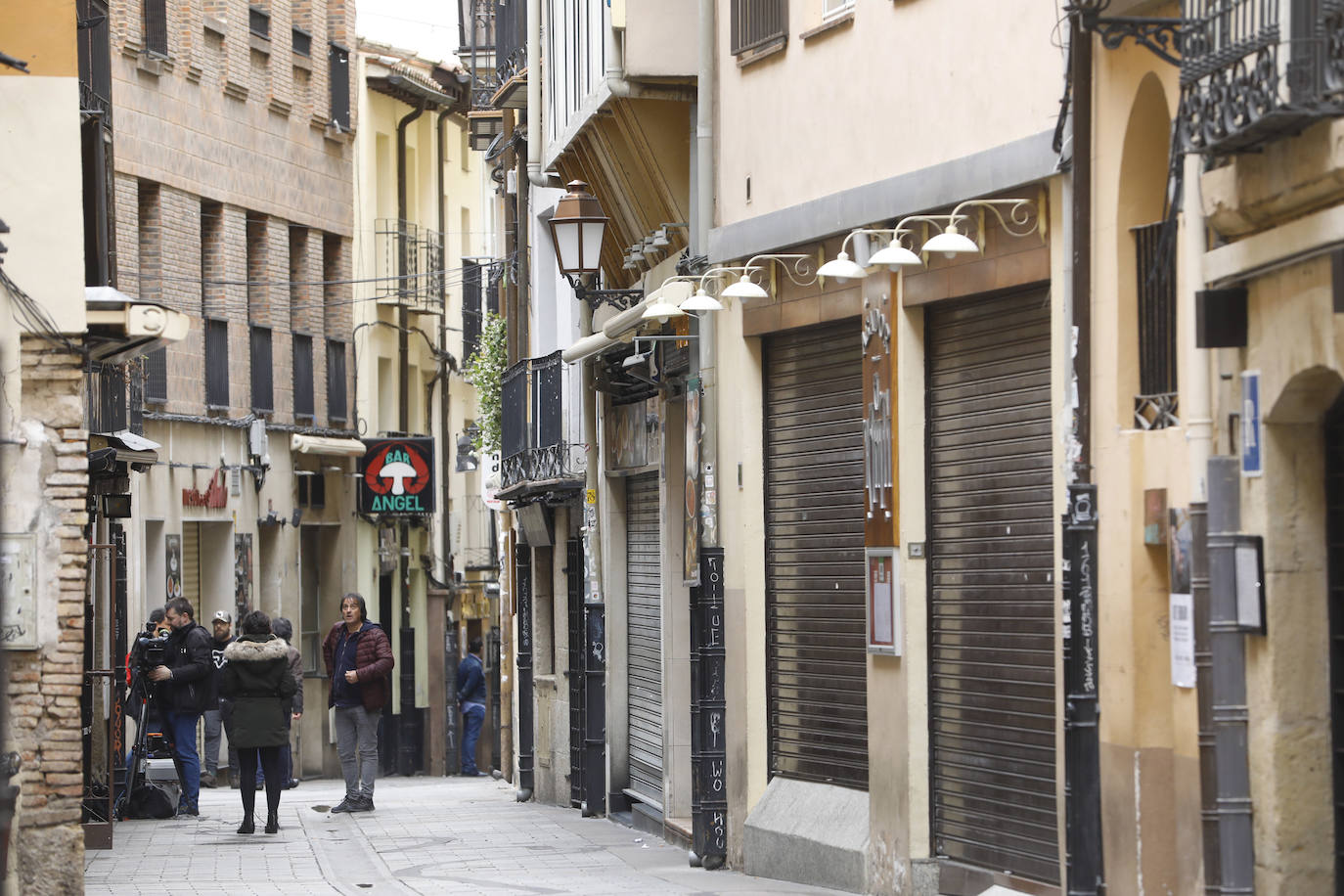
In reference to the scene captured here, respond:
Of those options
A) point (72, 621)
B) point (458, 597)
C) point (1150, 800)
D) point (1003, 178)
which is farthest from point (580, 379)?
point (458, 597)

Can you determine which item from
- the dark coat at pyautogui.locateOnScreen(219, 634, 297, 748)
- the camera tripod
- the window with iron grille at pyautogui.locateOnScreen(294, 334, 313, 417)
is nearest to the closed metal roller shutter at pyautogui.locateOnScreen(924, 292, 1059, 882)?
the dark coat at pyautogui.locateOnScreen(219, 634, 297, 748)

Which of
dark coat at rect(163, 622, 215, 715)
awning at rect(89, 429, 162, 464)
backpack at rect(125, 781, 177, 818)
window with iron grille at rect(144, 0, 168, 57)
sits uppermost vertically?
window with iron grille at rect(144, 0, 168, 57)

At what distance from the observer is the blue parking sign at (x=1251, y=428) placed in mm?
9875

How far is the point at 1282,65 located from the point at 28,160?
874 cm

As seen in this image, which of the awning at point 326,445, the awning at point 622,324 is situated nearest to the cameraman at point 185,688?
the awning at point 622,324

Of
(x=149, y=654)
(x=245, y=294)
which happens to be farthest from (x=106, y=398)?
(x=245, y=294)

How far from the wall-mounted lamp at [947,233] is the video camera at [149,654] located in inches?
406

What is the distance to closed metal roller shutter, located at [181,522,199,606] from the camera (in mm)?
33281

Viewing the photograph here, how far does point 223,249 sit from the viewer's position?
34.6 meters

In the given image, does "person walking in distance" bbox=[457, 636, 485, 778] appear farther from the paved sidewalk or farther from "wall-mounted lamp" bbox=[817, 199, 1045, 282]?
"wall-mounted lamp" bbox=[817, 199, 1045, 282]

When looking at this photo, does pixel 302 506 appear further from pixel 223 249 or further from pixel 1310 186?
pixel 1310 186

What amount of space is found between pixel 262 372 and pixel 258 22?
5194mm

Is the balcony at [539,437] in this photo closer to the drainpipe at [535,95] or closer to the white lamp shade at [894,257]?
the drainpipe at [535,95]

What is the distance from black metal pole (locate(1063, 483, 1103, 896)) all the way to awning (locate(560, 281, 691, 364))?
18.5 ft
